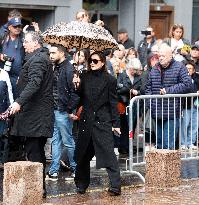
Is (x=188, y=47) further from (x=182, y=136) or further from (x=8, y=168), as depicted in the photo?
(x=8, y=168)

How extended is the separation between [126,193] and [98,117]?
3.96ft

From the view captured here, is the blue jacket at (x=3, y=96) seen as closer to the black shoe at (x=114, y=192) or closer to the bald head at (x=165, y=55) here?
the black shoe at (x=114, y=192)

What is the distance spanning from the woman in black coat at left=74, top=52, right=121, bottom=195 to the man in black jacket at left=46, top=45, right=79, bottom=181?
88 cm

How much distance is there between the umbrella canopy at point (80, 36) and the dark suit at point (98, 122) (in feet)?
1.47

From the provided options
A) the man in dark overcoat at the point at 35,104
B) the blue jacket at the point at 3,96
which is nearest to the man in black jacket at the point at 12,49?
the blue jacket at the point at 3,96

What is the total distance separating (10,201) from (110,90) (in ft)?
7.52

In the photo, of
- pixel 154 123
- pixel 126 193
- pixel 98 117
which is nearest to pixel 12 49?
pixel 154 123

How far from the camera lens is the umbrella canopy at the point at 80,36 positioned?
11633mm

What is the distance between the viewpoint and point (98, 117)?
38.2 ft

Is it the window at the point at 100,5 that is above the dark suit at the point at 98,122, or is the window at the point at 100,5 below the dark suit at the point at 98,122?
above

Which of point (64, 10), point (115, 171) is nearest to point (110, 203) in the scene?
point (115, 171)

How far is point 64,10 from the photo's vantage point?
2066 centimetres

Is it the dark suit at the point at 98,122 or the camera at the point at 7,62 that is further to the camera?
the camera at the point at 7,62

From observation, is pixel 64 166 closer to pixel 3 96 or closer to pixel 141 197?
pixel 3 96
